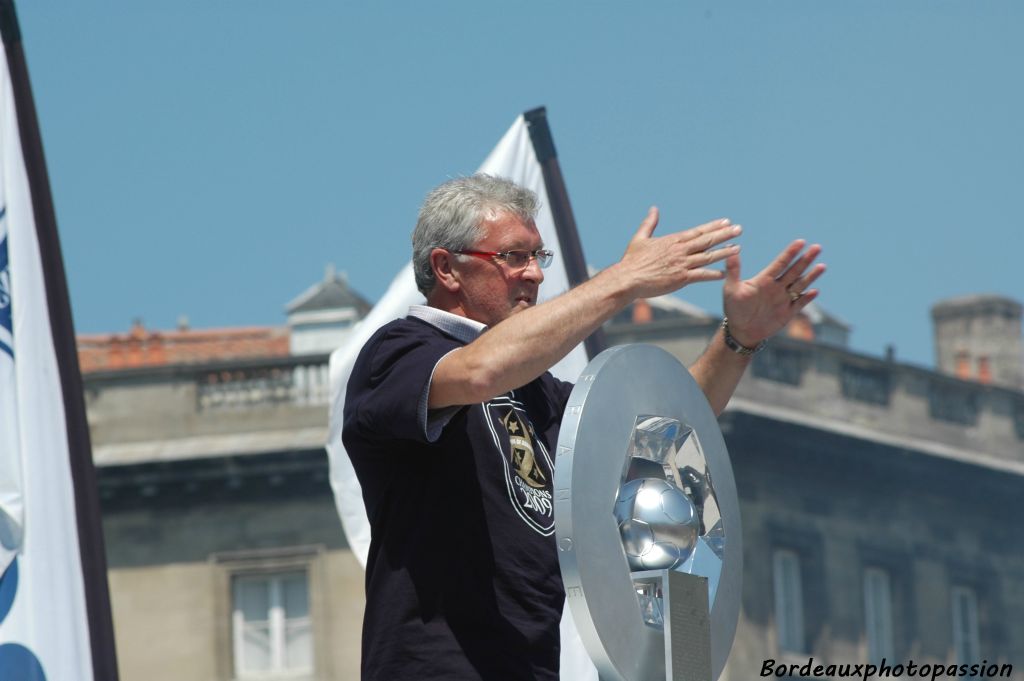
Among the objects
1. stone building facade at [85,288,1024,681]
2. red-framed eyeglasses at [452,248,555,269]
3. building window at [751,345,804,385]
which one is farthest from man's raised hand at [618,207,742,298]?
building window at [751,345,804,385]

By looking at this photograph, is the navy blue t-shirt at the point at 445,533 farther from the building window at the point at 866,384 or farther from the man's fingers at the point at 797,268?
the building window at the point at 866,384

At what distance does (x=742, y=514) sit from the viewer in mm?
29531

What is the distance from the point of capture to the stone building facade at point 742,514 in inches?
1210

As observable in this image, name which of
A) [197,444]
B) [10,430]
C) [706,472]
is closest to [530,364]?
[706,472]

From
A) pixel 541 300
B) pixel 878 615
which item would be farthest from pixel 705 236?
pixel 878 615

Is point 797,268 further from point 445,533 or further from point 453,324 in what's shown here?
point 445,533

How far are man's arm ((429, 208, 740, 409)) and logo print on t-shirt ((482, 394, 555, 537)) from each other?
0.25 metres

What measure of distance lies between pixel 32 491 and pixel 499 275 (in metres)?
2.07

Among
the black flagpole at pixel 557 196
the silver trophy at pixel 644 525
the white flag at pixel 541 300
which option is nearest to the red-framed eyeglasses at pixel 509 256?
the silver trophy at pixel 644 525

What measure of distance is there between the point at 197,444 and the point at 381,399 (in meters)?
27.1

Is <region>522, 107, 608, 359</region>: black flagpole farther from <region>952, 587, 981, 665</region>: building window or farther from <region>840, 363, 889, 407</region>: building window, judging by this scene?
<region>952, 587, 981, 665</region>: building window

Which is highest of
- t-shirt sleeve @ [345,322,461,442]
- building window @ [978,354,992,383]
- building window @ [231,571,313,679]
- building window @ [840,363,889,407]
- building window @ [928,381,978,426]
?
t-shirt sleeve @ [345,322,461,442]

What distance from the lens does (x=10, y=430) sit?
6832mm

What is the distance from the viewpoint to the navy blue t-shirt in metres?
4.87
